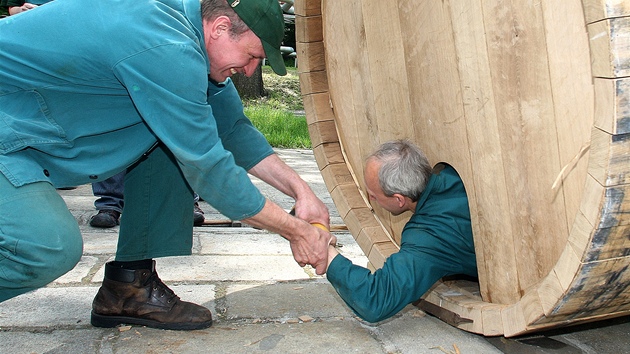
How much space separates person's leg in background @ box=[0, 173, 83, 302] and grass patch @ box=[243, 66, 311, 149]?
15.7 ft

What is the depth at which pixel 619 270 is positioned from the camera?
190 centimetres

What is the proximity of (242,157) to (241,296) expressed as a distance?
1.90ft

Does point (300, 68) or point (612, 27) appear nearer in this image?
point (612, 27)

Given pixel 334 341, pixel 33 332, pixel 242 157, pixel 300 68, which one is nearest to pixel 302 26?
pixel 300 68

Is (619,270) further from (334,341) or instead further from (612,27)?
(334,341)

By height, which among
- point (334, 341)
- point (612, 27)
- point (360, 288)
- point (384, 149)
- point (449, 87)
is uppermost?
point (612, 27)

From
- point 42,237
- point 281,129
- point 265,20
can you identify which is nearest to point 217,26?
point 265,20

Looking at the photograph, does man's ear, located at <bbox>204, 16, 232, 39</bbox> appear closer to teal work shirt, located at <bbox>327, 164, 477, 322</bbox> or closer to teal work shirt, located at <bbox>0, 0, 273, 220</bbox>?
teal work shirt, located at <bbox>0, 0, 273, 220</bbox>

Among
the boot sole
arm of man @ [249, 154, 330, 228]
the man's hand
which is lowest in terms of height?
the boot sole

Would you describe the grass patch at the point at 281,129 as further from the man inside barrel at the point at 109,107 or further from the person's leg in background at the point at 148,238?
the man inside barrel at the point at 109,107

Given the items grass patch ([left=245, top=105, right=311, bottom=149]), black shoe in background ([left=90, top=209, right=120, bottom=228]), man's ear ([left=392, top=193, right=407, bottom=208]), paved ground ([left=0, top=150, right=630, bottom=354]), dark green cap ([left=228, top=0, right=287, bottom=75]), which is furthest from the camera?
grass patch ([left=245, top=105, right=311, bottom=149])

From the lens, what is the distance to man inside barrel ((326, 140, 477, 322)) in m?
2.53

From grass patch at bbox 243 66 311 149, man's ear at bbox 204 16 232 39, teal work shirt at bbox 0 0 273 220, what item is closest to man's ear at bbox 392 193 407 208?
teal work shirt at bbox 0 0 273 220

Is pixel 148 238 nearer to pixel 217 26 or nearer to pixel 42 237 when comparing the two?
pixel 42 237
